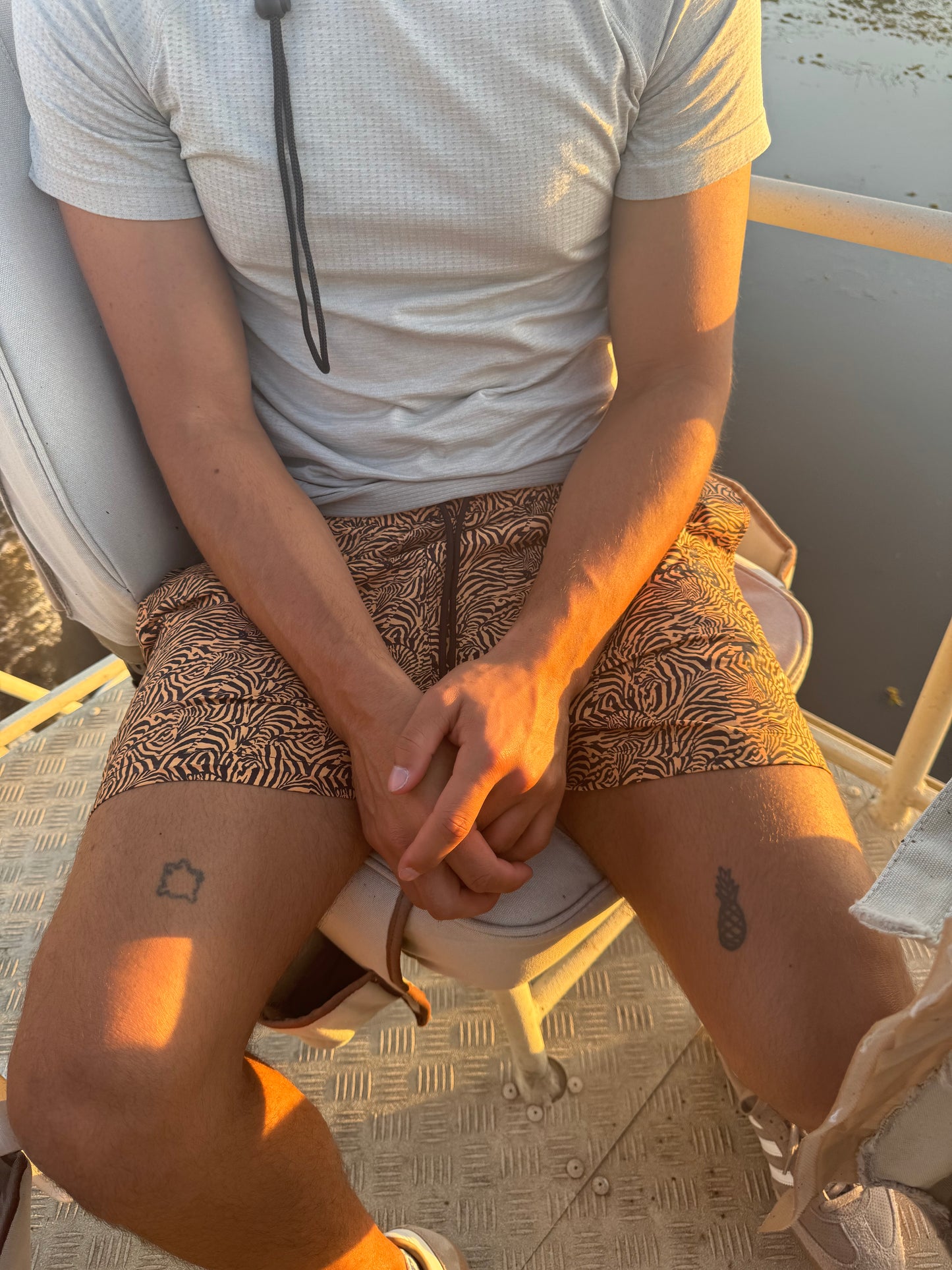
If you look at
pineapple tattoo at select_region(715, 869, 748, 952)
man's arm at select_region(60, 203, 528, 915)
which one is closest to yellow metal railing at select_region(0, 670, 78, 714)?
man's arm at select_region(60, 203, 528, 915)

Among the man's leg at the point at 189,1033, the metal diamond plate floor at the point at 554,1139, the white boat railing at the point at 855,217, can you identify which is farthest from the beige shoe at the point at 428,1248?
the white boat railing at the point at 855,217

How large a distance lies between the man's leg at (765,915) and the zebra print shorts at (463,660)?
1.2 inches

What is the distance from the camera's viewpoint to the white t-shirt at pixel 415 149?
87 centimetres

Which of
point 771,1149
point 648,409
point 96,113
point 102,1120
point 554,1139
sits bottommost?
point 554,1139

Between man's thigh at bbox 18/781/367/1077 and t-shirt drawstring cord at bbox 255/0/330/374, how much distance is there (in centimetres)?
50

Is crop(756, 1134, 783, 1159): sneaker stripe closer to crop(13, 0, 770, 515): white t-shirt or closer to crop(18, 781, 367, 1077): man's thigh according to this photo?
crop(18, 781, 367, 1077): man's thigh

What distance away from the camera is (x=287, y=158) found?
89 centimetres

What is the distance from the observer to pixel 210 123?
87 cm

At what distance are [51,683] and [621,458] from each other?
173 centimetres

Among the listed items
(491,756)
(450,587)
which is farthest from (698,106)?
(491,756)

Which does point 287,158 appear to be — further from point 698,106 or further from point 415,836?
point 415,836

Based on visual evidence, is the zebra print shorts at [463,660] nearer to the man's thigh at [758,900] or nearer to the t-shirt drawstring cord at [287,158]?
the man's thigh at [758,900]

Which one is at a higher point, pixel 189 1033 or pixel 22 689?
pixel 189 1033

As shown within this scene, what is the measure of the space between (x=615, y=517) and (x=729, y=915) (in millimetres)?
380
